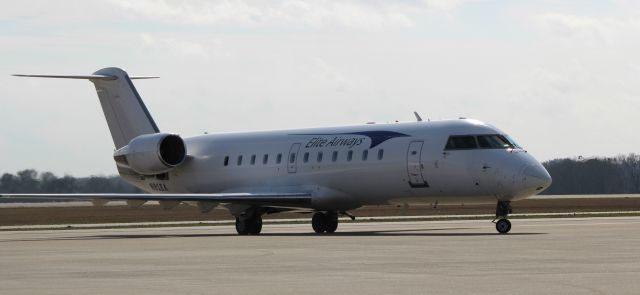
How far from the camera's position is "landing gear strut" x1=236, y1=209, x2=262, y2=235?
39.2 m

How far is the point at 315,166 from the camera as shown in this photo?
131 ft

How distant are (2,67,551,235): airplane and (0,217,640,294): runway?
19.5ft

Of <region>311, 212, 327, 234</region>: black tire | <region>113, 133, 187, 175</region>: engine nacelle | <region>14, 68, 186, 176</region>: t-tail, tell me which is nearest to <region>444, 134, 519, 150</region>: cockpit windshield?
<region>311, 212, 327, 234</region>: black tire

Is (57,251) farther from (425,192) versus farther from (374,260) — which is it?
(425,192)

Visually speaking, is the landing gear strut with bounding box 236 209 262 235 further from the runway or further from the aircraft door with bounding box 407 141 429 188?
the runway

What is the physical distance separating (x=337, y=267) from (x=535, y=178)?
1552cm

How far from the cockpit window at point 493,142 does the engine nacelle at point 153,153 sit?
12.4 m

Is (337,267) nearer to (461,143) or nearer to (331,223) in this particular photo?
(461,143)

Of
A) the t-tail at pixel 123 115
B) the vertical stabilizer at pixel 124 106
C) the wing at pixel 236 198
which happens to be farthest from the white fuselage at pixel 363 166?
the vertical stabilizer at pixel 124 106

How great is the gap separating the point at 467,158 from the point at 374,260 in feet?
46.8

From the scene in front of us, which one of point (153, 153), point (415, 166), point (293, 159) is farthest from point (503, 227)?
point (153, 153)

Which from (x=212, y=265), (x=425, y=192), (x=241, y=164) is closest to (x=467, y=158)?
(x=425, y=192)

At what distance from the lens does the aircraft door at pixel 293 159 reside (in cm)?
4066

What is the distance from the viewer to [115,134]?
4728cm
